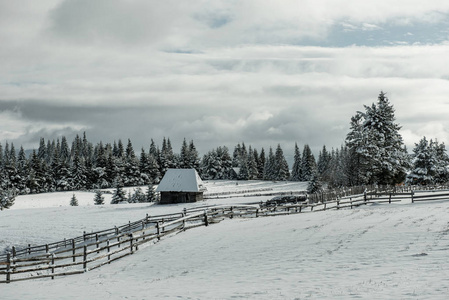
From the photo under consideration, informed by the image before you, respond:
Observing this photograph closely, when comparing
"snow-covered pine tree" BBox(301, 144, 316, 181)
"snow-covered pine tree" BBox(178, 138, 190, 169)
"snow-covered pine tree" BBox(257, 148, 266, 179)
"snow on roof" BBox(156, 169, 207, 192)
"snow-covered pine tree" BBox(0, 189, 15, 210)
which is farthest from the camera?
"snow-covered pine tree" BBox(257, 148, 266, 179)

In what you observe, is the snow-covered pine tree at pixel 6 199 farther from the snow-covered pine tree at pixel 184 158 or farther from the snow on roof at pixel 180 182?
the snow-covered pine tree at pixel 184 158

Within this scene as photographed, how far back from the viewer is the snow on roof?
69.7m

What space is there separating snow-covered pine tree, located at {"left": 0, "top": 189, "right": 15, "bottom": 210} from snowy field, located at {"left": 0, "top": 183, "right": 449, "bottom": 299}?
179ft

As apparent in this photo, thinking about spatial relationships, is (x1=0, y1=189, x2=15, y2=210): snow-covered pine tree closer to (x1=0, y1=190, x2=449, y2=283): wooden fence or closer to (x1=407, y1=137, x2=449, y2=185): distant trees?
(x1=0, y1=190, x2=449, y2=283): wooden fence

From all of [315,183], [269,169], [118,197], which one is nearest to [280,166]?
[269,169]

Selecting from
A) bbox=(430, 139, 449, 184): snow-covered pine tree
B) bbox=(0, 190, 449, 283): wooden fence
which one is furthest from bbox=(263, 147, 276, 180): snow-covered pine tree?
bbox=(0, 190, 449, 283): wooden fence

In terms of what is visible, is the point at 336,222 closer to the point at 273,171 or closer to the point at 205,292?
the point at 205,292

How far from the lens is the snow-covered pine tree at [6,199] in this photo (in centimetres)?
7169

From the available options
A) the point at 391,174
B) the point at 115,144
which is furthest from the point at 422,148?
the point at 115,144

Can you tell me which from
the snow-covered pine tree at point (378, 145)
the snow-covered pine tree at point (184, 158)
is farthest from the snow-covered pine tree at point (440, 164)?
the snow-covered pine tree at point (184, 158)

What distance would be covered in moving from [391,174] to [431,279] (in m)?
53.8

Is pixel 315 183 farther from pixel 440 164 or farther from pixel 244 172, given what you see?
pixel 244 172

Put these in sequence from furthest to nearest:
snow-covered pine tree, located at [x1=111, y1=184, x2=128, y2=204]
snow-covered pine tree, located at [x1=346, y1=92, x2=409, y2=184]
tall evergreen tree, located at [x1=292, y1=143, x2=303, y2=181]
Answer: tall evergreen tree, located at [x1=292, y1=143, x2=303, y2=181]
snow-covered pine tree, located at [x1=111, y1=184, x2=128, y2=204]
snow-covered pine tree, located at [x1=346, y1=92, x2=409, y2=184]

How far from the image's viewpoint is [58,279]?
2002 cm
